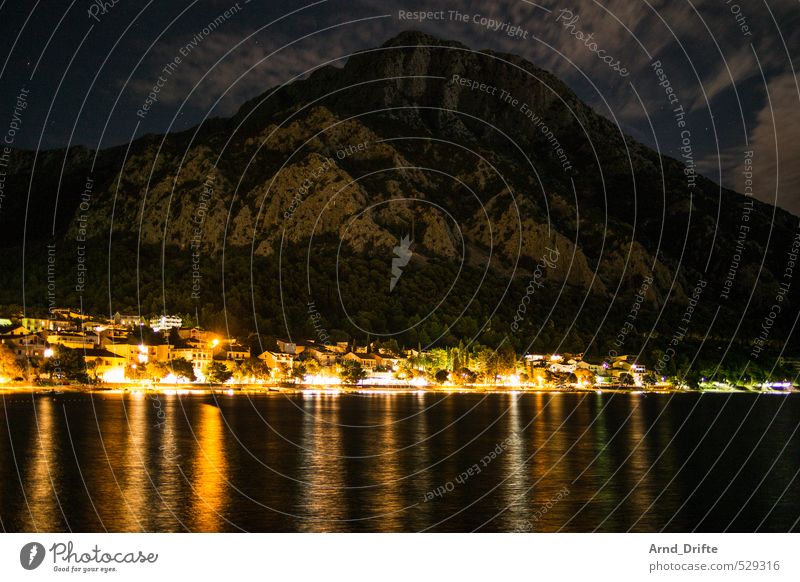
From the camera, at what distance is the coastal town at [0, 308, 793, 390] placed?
299 ft

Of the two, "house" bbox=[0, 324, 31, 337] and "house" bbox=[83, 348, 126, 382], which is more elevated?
"house" bbox=[0, 324, 31, 337]

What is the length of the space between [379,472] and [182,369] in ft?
229

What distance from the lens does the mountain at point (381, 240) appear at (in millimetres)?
141875

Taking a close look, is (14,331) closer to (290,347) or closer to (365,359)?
(290,347)

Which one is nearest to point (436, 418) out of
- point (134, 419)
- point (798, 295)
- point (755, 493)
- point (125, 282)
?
point (134, 419)

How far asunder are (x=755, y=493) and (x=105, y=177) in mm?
182811

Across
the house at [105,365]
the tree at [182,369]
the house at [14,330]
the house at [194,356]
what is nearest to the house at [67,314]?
the house at [14,330]

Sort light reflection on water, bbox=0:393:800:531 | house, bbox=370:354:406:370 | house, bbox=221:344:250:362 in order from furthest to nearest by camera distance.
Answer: house, bbox=370:354:406:370
house, bbox=221:344:250:362
light reflection on water, bbox=0:393:800:531

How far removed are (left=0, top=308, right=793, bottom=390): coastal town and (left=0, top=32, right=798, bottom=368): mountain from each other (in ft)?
23.7

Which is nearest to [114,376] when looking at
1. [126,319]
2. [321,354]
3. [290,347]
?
[290,347]

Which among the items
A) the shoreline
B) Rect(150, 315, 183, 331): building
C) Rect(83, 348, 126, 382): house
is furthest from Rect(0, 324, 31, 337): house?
Rect(150, 315, 183, 331): building

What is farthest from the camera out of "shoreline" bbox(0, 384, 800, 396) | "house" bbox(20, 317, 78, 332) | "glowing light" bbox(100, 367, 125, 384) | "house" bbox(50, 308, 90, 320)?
"house" bbox(50, 308, 90, 320)

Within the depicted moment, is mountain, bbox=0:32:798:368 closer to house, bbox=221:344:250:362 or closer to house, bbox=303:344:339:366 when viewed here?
house, bbox=221:344:250:362

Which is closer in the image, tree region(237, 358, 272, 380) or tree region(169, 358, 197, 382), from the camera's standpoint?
tree region(169, 358, 197, 382)
